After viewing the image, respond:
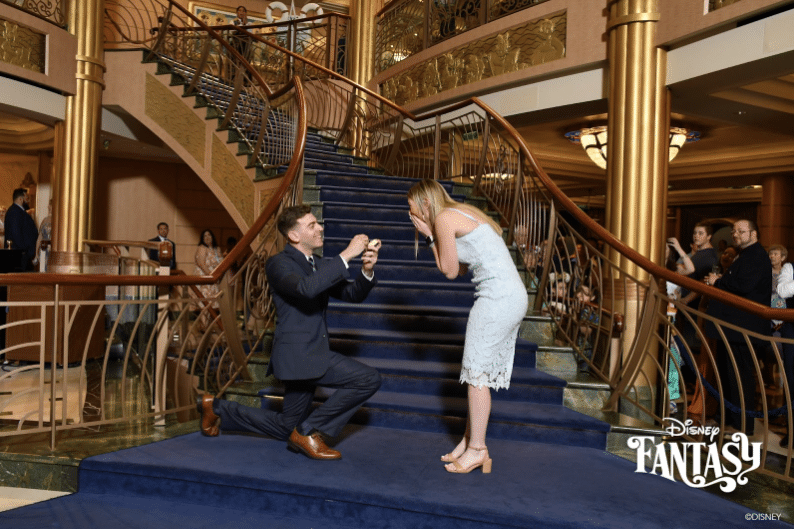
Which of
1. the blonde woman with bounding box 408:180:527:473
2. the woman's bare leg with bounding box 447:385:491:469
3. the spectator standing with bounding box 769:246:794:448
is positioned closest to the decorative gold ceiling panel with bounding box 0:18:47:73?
the blonde woman with bounding box 408:180:527:473

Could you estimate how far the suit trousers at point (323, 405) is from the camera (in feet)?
10.0

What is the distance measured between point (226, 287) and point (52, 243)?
5.41m

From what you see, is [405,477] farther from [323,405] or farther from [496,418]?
[496,418]

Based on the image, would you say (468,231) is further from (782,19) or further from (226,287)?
(782,19)

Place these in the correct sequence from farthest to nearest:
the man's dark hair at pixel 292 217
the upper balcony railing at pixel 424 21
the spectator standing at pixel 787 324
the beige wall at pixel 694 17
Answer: the upper balcony railing at pixel 424 21 < the spectator standing at pixel 787 324 < the beige wall at pixel 694 17 < the man's dark hair at pixel 292 217

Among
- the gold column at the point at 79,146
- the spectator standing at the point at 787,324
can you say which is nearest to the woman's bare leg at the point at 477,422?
the spectator standing at the point at 787,324

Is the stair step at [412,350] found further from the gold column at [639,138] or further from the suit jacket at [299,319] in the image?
the gold column at [639,138]

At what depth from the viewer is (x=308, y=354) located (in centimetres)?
298

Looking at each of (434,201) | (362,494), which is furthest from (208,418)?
(434,201)

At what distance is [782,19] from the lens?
14.8 ft

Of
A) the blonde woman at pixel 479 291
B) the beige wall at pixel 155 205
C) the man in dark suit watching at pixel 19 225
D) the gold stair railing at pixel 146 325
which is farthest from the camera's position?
the beige wall at pixel 155 205

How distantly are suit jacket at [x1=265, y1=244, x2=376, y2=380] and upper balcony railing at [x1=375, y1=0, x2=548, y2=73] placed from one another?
4.66 meters

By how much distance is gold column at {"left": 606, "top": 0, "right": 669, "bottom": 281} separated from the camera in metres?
5.41

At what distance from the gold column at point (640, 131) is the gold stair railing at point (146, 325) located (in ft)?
8.83
